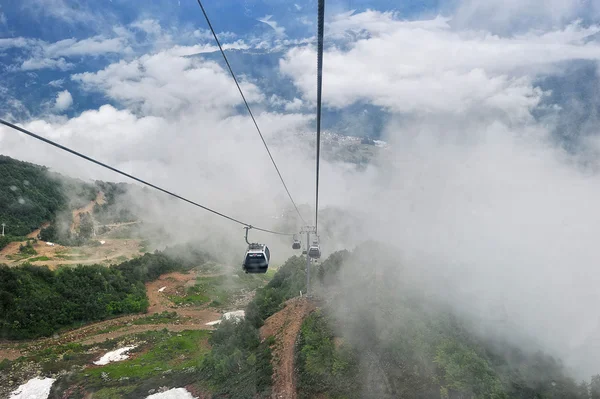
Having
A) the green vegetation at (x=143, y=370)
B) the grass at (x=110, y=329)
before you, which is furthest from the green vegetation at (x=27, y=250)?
the green vegetation at (x=143, y=370)

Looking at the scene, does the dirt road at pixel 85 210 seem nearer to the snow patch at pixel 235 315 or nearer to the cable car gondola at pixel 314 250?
the snow patch at pixel 235 315

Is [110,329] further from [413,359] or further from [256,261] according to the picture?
[413,359]

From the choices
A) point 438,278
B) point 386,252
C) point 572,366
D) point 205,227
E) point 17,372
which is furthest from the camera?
point 205,227

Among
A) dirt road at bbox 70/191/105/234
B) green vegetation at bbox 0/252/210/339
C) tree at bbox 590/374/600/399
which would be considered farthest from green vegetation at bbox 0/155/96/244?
tree at bbox 590/374/600/399

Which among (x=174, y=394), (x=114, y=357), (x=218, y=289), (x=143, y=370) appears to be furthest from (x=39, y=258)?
(x=174, y=394)

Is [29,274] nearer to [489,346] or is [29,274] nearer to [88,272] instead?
[88,272]

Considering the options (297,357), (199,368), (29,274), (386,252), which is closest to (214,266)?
(29,274)
